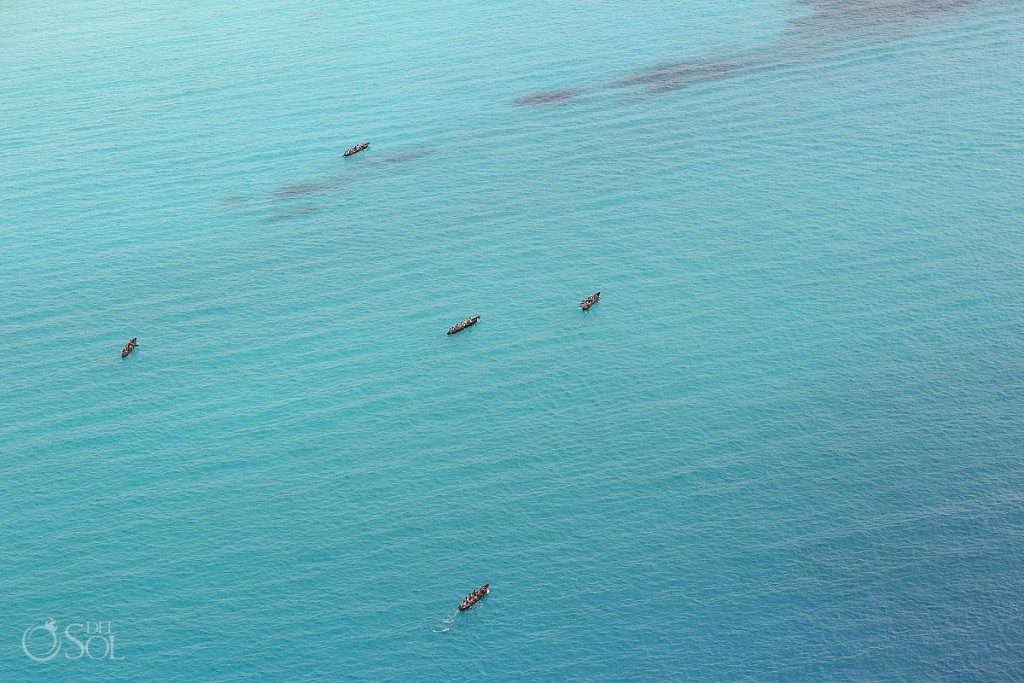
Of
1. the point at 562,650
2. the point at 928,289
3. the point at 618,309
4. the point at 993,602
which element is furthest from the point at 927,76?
the point at 562,650

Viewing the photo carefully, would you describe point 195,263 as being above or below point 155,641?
above

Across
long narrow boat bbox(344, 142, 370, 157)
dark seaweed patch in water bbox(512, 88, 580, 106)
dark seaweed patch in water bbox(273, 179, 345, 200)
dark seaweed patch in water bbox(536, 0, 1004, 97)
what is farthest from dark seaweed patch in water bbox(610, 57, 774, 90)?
dark seaweed patch in water bbox(273, 179, 345, 200)

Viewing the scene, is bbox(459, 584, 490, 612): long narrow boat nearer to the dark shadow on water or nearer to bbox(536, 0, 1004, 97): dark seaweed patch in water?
the dark shadow on water

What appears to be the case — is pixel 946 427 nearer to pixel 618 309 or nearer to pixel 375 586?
pixel 618 309

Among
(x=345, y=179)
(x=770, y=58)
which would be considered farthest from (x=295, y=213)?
(x=770, y=58)

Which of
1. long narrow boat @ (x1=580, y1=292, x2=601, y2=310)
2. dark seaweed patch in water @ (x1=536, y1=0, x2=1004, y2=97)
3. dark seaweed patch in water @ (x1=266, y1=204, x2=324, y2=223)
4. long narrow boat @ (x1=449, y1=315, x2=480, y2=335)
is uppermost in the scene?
dark seaweed patch in water @ (x1=266, y1=204, x2=324, y2=223)

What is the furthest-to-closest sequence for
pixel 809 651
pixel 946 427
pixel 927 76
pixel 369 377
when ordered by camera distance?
pixel 927 76 → pixel 369 377 → pixel 946 427 → pixel 809 651

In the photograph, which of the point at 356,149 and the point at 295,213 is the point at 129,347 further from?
the point at 356,149
